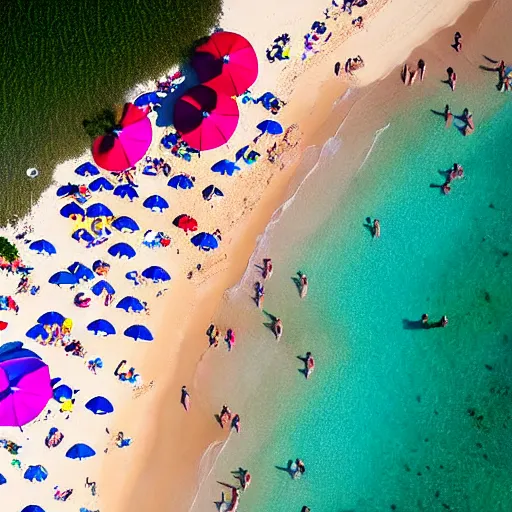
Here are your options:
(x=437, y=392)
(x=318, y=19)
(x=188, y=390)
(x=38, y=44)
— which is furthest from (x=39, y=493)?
(x=318, y=19)

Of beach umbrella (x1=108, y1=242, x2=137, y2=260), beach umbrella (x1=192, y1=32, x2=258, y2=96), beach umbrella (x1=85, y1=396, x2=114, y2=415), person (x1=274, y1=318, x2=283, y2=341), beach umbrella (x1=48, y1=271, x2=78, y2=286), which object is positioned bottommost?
beach umbrella (x1=85, y1=396, x2=114, y2=415)

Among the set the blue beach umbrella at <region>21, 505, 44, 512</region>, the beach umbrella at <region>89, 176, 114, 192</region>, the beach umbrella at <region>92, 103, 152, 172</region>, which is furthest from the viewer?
the beach umbrella at <region>89, 176, 114, 192</region>

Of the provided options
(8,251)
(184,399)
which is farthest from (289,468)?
(8,251)

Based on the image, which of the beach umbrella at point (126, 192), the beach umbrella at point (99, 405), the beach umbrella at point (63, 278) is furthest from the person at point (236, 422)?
the beach umbrella at point (126, 192)

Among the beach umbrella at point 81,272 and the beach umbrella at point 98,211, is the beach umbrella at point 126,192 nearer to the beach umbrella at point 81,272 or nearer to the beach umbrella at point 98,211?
the beach umbrella at point 98,211

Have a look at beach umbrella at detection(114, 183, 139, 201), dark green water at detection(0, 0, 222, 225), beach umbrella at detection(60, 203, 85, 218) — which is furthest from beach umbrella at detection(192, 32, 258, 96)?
beach umbrella at detection(60, 203, 85, 218)

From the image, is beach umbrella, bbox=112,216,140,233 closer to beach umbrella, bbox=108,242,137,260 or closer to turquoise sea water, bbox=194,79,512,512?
beach umbrella, bbox=108,242,137,260

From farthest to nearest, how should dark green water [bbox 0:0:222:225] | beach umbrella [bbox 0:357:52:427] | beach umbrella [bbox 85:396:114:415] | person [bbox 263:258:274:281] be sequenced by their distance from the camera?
1. dark green water [bbox 0:0:222:225]
2. person [bbox 263:258:274:281]
3. beach umbrella [bbox 85:396:114:415]
4. beach umbrella [bbox 0:357:52:427]
